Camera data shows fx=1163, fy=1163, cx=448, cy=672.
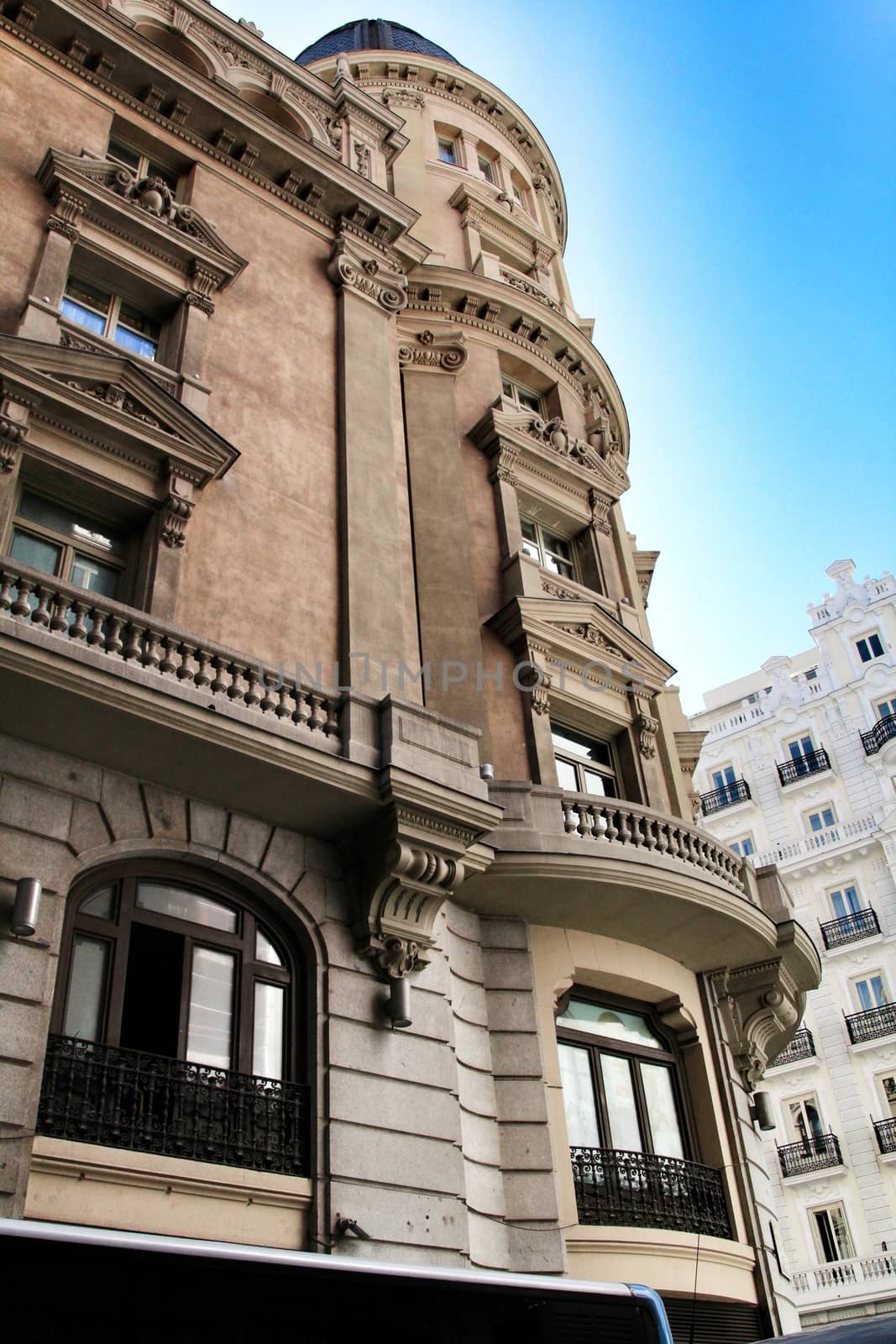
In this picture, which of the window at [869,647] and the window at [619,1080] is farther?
the window at [869,647]

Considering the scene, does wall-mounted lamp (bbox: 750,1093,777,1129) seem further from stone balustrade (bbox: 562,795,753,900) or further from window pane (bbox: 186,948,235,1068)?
window pane (bbox: 186,948,235,1068)

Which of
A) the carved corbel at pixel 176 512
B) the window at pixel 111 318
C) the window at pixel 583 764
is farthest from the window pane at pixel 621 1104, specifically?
the window at pixel 111 318

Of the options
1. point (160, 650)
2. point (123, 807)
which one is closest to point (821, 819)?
point (160, 650)

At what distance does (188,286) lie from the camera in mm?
18641

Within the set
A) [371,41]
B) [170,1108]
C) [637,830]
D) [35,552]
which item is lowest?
[170,1108]

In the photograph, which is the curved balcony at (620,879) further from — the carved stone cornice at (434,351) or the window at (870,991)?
the window at (870,991)

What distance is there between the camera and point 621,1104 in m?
16.5

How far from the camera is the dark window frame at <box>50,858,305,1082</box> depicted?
11883 mm

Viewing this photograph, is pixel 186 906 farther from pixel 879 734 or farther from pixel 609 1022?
pixel 879 734

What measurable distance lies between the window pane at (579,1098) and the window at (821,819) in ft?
111

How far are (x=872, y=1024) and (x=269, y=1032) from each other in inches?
1324

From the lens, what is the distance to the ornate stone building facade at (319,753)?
39.3 ft

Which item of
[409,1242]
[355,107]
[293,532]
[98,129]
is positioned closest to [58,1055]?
[409,1242]

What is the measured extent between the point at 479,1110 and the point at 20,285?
498 inches
